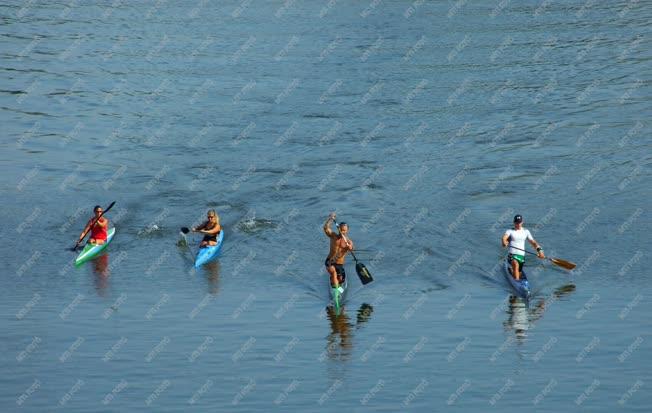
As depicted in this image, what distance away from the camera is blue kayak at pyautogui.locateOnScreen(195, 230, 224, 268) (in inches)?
1458

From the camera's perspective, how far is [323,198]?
4644 centimetres

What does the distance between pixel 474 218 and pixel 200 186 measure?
13.3 meters

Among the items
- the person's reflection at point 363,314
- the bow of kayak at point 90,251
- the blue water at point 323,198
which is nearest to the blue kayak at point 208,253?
the blue water at point 323,198

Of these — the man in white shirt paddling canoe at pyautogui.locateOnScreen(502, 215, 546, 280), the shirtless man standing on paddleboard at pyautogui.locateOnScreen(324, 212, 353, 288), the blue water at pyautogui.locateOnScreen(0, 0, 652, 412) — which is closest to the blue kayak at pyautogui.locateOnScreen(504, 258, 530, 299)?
the man in white shirt paddling canoe at pyautogui.locateOnScreen(502, 215, 546, 280)

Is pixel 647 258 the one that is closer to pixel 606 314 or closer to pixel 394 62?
pixel 606 314

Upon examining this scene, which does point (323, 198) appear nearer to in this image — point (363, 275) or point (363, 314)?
point (363, 275)

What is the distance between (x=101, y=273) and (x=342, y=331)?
1018cm

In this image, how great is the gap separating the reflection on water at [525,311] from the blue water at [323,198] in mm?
106

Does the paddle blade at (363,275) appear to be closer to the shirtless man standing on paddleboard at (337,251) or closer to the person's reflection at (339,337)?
the shirtless man standing on paddleboard at (337,251)

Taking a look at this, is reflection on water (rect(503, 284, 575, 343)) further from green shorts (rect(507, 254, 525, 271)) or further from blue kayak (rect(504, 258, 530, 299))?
green shorts (rect(507, 254, 525, 271))

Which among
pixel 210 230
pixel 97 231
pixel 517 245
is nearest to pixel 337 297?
pixel 517 245

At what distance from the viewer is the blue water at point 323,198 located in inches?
1069

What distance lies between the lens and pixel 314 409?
2509 centimetres

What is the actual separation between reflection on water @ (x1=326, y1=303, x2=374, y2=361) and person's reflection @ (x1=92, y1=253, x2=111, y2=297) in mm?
7460
